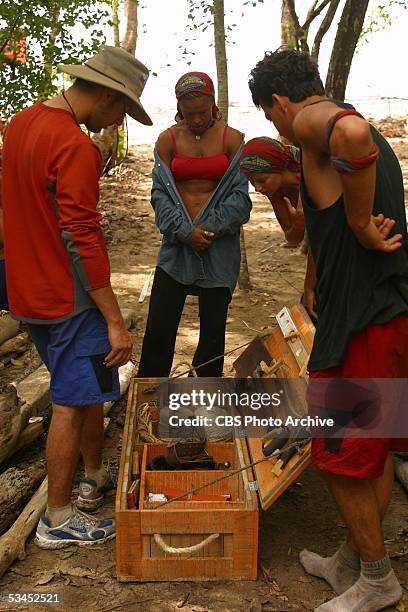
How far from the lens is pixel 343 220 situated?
9.29 ft

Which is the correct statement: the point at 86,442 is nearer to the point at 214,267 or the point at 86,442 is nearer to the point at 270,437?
the point at 270,437

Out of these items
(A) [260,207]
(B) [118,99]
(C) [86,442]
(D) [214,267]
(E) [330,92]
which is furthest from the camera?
(A) [260,207]

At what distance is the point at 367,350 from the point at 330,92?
236 inches

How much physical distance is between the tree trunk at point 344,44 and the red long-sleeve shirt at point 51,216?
540cm

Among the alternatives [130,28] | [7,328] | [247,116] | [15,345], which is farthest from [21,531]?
[247,116]

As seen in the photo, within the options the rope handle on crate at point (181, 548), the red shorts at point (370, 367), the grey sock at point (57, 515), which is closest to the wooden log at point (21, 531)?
the grey sock at point (57, 515)

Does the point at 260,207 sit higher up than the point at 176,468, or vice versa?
the point at 176,468

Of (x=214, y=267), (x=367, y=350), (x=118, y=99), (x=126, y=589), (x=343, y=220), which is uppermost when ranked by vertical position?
(x=118, y=99)

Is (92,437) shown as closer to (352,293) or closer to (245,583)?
(245,583)

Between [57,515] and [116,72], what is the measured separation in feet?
6.74

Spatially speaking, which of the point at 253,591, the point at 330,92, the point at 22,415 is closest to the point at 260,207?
the point at 330,92

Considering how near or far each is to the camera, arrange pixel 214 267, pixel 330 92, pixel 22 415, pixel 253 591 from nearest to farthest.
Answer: pixel 253 591 → pixel 22 415 → pixel 214 267 → pixel 330 92

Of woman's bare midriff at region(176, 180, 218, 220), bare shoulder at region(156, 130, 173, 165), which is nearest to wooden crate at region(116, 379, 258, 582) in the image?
woman's bare midriff at region(176, 180, 218, 220)

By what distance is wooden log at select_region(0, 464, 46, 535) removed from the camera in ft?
12.3
